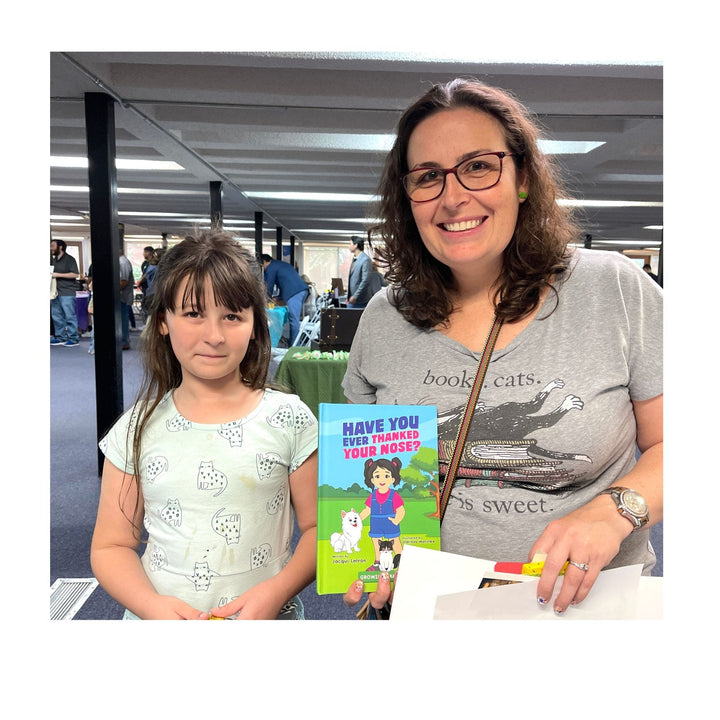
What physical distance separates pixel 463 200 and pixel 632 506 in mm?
472

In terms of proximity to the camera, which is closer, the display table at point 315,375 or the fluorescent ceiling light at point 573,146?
the display table at point 315,375

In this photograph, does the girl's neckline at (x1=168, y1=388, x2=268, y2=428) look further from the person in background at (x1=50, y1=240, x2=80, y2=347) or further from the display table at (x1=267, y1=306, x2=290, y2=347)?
the person in background at (x1=50, y1=240, x2=80, y2=347)

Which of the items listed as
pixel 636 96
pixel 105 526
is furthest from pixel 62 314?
pixel 105 526

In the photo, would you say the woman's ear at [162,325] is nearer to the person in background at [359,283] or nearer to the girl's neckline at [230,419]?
the girl's neckline at [230,419]

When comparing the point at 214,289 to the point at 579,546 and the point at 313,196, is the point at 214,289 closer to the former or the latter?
the point at 579,546

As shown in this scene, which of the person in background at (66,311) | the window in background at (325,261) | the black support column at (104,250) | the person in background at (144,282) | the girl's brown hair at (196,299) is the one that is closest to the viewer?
the girl's brown hair at (196,299)

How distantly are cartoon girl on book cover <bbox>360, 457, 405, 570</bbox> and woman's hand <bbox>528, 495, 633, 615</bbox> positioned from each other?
18 cm

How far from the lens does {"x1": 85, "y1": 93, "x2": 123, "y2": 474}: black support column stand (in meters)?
2.86

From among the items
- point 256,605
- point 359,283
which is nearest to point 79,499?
point 256,605

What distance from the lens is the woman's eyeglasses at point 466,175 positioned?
81cm

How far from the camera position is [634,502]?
29.7 inches

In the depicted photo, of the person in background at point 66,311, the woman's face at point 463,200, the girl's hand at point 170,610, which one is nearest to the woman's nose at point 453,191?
the woman's face at point 463,200
